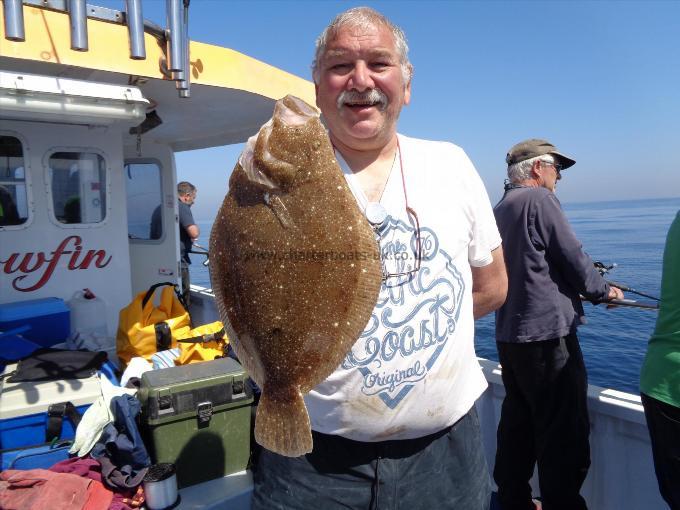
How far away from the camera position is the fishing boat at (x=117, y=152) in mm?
3215

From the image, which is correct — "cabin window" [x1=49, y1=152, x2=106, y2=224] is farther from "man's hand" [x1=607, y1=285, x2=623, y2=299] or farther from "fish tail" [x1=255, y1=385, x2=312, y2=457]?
"man's hand" [x1=607, y1=285, x2=623, y2=299]

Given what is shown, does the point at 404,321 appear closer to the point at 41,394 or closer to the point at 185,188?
the point at 41,394

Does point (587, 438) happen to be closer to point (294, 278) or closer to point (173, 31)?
point (294, 278)

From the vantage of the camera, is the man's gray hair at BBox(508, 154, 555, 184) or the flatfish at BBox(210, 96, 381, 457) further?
the man's gray hair at BBox(508, 154, 555, 184)

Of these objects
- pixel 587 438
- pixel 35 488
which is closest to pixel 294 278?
pixel 35 488

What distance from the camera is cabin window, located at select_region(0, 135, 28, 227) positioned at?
4.50m

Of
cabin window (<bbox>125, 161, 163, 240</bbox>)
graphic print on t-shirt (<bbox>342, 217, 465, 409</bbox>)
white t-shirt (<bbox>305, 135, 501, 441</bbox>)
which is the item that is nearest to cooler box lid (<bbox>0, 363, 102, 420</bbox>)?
white t-shirt (<bbox>305, 135, 501, 441</bbox>)

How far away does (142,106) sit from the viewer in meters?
3.71

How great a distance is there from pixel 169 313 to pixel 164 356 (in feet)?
3.09

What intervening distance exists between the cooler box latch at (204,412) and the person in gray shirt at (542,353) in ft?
6.61

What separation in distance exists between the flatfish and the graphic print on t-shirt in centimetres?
17

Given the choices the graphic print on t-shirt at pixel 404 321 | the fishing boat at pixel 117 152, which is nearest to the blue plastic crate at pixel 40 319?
the fishing boat at pixel 117 152

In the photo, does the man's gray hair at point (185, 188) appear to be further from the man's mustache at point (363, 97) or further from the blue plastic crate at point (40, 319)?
the man's mustache at point (363, 97)

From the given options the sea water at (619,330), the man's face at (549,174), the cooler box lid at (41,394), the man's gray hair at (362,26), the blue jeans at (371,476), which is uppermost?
the man's gray hair at (362,26)
